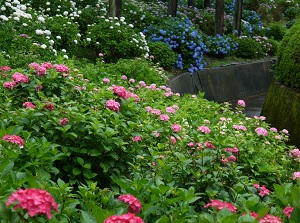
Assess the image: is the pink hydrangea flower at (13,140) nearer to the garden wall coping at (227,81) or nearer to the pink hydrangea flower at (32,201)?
the pink hydrangea flower at (32,201)

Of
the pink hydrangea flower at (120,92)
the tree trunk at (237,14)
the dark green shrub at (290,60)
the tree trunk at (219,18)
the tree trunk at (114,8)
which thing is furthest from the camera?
the tree trunk at (237,14)

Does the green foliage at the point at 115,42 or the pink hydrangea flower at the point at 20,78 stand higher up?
the pink hydrangea flower at the point at 20,78

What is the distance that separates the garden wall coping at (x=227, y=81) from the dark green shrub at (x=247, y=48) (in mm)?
550

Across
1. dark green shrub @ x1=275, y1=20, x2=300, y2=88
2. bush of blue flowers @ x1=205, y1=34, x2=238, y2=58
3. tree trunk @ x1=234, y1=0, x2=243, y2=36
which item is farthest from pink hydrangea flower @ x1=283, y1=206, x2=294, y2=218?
tree trunk @ x1=234, y1=0, x2=243, y2=36

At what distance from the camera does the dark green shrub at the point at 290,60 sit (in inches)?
291

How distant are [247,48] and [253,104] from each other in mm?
3645

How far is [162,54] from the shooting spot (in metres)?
11.3

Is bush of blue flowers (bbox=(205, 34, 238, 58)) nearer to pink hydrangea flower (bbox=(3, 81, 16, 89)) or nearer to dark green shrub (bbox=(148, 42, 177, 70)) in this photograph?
dark green shrub (bbox=(148, 42, 177, 70))

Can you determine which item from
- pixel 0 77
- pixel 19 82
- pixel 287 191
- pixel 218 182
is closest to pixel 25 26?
pixel 0 77

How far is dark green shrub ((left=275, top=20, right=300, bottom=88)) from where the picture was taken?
7387 millimetres

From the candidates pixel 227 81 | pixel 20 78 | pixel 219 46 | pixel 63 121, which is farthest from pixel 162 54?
pixel 63 121

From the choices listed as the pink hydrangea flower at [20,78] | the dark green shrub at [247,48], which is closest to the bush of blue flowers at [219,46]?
the dark green shrub at [247,48]

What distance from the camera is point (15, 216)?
1796 millimetres

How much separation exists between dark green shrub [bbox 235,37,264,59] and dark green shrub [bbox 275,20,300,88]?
7.75 m
